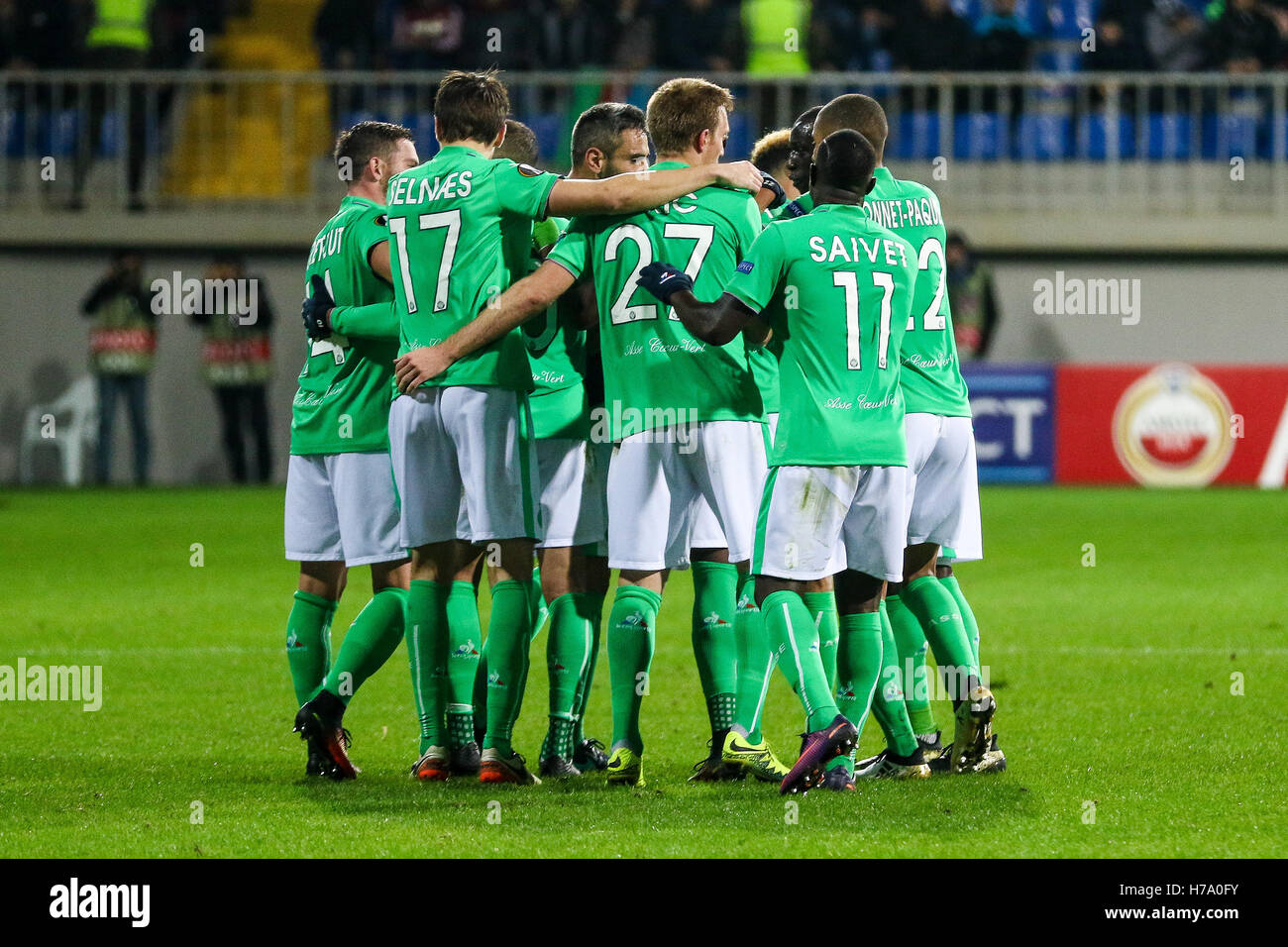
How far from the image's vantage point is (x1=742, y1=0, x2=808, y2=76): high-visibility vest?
20.0 metres

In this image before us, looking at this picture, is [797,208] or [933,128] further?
[933,128]

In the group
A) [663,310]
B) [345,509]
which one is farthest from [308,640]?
[663,310]

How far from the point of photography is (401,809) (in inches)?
222

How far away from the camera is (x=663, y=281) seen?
229 inches

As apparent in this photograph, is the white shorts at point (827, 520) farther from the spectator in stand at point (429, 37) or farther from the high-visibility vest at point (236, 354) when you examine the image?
the spectator in stand at point (429, 37)

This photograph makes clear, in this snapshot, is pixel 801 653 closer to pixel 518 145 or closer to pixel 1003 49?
pixel 518 145

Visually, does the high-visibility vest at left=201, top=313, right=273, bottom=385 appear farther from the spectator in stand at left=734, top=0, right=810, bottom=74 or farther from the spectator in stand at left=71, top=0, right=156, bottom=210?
the spectator in stand at left=734, top=0, right=810, bottom=74

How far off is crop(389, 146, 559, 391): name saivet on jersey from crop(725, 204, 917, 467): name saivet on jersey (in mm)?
811

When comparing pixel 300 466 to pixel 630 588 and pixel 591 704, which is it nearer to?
pixel 630 588

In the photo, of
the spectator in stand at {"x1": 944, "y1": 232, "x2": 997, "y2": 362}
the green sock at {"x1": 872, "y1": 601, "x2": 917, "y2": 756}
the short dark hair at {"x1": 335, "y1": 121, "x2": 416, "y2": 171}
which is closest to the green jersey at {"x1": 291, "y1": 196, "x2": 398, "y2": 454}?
the short dark hair at {"x1": 335, "y1": 121, "x2": 416, "y2": 171}

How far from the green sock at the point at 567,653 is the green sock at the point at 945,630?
3.72 feet

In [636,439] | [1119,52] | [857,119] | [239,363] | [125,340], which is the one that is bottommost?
[636,439]

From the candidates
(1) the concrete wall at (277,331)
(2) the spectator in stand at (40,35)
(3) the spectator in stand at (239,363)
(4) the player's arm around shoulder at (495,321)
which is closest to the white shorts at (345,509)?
(4) the player's arm around shoulder at (495,321)

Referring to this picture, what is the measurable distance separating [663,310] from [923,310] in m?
0.92
